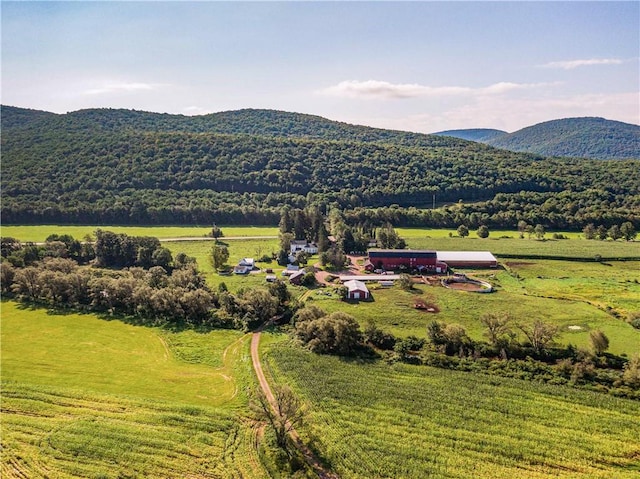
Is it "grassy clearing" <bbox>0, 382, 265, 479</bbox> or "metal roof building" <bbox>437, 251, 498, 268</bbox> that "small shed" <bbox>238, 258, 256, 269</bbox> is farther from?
"grassy clearing" <bbox>0, 382, 265, 479</bbox>

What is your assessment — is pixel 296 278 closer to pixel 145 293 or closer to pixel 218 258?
pixel 218 258

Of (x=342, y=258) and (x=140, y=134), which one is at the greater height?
(x=140, y=134)

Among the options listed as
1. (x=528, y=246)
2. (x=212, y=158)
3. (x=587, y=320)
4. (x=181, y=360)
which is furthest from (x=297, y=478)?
(x=212, y=158)

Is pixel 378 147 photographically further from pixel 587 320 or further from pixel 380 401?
pixel 380 401

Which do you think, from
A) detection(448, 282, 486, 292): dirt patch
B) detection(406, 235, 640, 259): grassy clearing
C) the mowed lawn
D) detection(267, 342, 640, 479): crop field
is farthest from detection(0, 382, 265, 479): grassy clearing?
detection(406, 235, 640, 259): grassy clearing

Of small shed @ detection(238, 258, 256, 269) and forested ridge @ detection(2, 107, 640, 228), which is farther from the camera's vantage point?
forested ridge @ detection(2, 107, 640, 228)

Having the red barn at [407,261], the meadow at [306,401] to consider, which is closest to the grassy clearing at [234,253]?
→ the meadow at [306,401]
